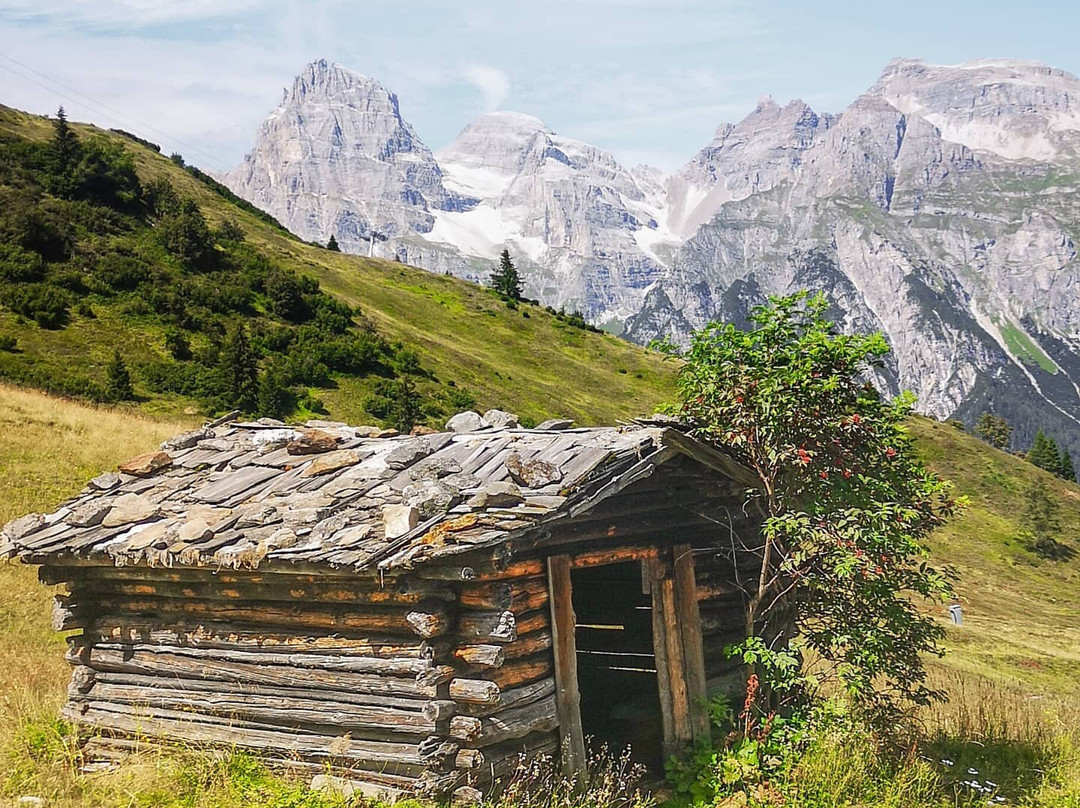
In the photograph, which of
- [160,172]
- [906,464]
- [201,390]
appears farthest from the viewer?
[160,172]

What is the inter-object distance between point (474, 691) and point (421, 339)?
A: 4356 centimetres

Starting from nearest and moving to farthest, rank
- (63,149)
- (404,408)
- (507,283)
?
(404,408)
(63,149)
(507,283)

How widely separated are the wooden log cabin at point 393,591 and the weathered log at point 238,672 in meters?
0.02

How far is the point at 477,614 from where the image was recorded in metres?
7.99

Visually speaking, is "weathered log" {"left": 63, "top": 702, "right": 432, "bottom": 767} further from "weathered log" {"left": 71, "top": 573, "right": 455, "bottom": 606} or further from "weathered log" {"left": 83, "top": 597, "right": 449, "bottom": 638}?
"weathered log" {"left": 71, "top": 573, "right": 455, "bottom": 606}

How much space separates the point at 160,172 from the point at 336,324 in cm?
2809

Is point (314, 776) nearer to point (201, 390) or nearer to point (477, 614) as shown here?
point (477, 614)

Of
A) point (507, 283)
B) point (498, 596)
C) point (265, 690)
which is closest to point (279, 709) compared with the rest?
point (265, 690)

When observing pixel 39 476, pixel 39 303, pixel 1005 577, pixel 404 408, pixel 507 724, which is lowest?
pixel 1005 577

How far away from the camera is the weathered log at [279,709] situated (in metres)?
8.14

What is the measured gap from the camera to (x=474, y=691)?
25.6ft

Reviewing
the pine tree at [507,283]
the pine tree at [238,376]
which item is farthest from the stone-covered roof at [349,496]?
the pine tree at [507,283]

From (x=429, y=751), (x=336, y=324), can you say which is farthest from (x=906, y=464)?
(x=336, y=324)

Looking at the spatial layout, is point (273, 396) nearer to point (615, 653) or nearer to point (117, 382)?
point (117, 382)
